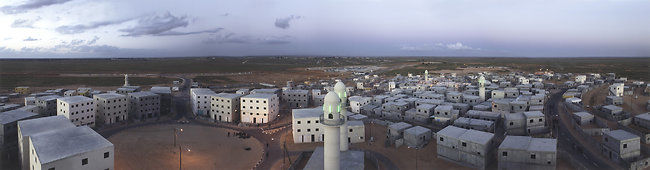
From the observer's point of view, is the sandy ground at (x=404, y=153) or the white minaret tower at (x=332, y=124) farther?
the sandy ground at (x=404, y=153)

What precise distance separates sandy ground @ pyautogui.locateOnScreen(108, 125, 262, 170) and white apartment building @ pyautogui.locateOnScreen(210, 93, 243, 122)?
13.4 ft

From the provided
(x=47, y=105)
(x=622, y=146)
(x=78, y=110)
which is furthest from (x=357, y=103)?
(x=47, y=105)

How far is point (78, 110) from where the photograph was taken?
41844 millimetres

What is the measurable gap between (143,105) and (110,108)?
453 centimetres

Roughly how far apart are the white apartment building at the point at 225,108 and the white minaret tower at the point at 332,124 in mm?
28166

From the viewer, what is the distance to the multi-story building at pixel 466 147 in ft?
90.8

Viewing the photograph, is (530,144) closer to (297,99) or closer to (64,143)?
(64,143)

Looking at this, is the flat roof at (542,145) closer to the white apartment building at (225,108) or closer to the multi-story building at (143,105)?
the white apartment building at (225,108)

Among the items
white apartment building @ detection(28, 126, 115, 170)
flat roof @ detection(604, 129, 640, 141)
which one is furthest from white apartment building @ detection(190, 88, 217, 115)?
flat roof @ detection(604, 129, 640, 141)

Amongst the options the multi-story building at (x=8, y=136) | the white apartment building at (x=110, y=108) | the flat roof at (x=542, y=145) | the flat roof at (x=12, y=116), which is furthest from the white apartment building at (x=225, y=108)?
the flat roof at (x=542, y=145)

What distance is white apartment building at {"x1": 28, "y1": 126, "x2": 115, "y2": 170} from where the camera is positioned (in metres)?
21.3

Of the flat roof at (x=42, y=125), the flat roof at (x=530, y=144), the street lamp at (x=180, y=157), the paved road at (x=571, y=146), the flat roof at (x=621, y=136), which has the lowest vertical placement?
the street lamp at (x=180, y=157)

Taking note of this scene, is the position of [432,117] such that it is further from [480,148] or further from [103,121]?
[103,121]

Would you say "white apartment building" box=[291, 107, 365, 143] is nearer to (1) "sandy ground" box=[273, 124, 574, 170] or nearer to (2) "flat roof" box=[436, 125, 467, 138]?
(1) "sandy ground" box=[273, 124, 574, 170]
